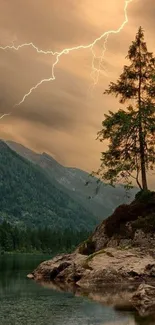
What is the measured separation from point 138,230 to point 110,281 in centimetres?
928

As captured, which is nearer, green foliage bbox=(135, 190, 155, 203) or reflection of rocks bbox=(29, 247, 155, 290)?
reflection of rocks bbox=(29, 247, 155, 290)

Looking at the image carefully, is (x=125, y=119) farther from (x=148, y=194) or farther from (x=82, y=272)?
(x=82, y=272)

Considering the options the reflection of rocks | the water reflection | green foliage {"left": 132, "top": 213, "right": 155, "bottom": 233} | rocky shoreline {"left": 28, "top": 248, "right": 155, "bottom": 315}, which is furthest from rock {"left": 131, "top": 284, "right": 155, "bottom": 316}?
green foliage {"left": 132, "top": 213, "right": 155, "bottom": 233}

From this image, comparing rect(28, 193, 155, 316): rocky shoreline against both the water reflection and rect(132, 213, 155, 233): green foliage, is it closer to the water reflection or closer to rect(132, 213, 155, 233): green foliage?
rect(132, 213, 155, 233): green foliage

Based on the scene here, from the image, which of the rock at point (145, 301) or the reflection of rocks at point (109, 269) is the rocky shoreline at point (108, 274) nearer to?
the reflection of rocks at point (109, 269)

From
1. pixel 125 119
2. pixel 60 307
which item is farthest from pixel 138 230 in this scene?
pixel 60 307

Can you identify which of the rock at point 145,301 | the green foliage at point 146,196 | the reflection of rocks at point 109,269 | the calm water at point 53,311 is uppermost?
the green foliage at point 146,196

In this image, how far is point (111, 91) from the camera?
60500 millimetres

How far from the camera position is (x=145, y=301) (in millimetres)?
29500

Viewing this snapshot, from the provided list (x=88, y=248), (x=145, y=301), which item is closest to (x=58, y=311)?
(x=145, y=301)

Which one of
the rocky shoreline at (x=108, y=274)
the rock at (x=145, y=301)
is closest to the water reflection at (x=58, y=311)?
the rock at (x=145, y=301)

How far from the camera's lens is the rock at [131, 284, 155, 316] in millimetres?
26922

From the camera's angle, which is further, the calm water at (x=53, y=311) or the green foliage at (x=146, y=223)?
the green foliage at (x=146, y=223)

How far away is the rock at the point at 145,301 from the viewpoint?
26.9 metres
